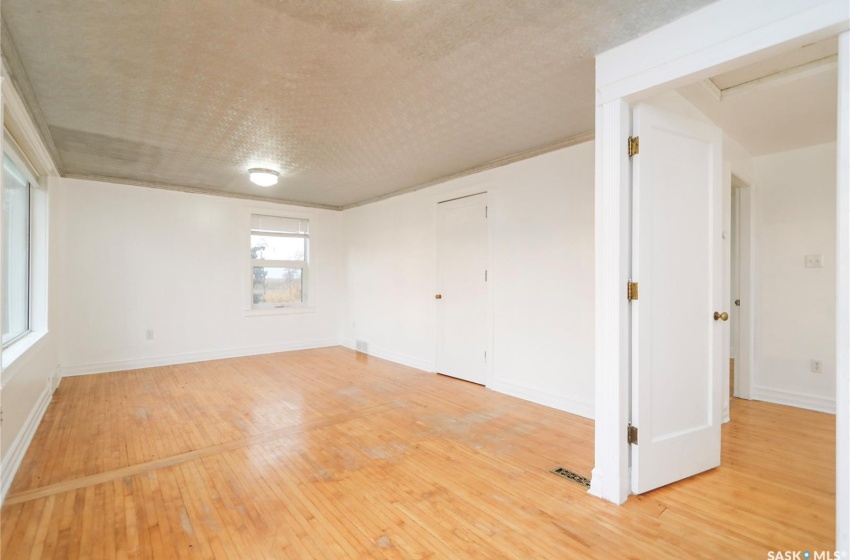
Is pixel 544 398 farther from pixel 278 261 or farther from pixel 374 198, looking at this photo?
pixel 278 261

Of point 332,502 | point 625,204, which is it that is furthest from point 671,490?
point 332,502

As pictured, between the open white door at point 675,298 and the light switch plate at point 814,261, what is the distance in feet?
6.43

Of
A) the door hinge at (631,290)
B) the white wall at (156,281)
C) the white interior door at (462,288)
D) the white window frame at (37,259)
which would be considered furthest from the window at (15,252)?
the door hinge at (631,290)

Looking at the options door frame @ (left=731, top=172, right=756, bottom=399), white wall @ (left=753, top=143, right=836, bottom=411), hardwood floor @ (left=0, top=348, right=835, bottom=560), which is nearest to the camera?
hardwood floor @ (left=0, top=348, right=835, bottom=560)

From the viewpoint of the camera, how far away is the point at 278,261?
612cm

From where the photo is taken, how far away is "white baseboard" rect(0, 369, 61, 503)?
2134 mm

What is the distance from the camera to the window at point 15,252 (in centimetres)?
276

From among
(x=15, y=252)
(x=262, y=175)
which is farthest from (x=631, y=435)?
(x=15, y=252)

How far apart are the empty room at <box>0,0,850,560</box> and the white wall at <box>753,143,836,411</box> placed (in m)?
0.02

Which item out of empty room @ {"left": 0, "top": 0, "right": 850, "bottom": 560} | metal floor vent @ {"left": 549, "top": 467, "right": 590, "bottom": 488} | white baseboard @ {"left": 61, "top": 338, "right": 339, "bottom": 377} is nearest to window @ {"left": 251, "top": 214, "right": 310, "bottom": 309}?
white baseboard @ {"left": 61, "top": 338, "right": 339, "bottom": 377}

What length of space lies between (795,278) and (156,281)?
7168 mm

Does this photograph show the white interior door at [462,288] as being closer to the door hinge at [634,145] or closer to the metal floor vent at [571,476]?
the metal floor vent at [571,476]

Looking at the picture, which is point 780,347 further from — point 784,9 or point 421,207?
point 421,207

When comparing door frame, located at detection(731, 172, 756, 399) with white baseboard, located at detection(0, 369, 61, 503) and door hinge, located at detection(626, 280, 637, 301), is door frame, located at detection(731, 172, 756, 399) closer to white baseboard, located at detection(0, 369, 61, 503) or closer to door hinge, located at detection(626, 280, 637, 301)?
door hinge, located at detection(626, 280, 637, 301)
